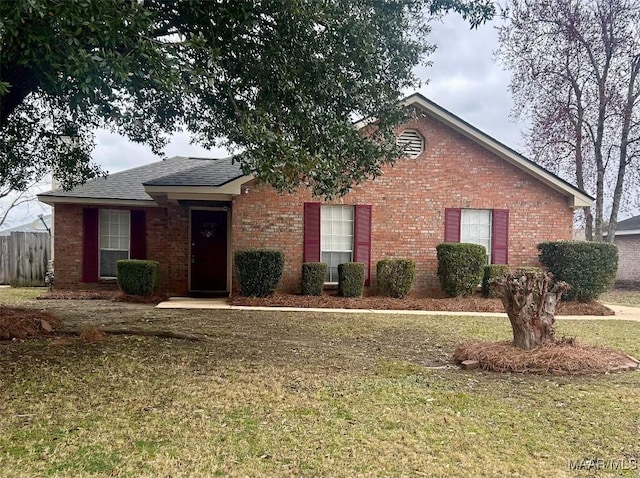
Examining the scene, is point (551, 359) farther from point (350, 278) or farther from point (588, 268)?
point (588, 268)

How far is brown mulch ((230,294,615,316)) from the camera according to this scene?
36.2ft

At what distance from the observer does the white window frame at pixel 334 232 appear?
12352mm

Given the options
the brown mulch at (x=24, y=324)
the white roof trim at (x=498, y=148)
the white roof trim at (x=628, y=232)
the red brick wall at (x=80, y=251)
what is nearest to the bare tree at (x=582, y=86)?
the white roof trim at (x=628, y=232)

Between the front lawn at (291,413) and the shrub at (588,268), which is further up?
the shrub at (588,268)

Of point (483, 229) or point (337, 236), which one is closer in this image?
point (337, 236)

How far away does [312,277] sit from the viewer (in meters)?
11.7

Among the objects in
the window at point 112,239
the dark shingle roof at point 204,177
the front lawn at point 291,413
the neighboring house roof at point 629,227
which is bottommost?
the front lawn at point 291,413

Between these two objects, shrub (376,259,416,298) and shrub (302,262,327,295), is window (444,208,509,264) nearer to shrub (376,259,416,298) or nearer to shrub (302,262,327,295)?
shrub (376,259,416,298)

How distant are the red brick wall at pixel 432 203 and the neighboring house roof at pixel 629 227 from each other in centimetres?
1137

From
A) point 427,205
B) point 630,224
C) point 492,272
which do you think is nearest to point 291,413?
point 492,272

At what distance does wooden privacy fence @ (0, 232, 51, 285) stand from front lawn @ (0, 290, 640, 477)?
1143 cm

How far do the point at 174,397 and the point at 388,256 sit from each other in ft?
28.5

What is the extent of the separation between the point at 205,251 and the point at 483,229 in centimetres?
774

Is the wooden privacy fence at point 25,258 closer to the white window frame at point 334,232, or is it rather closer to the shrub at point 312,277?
the shrub at point 312,277
